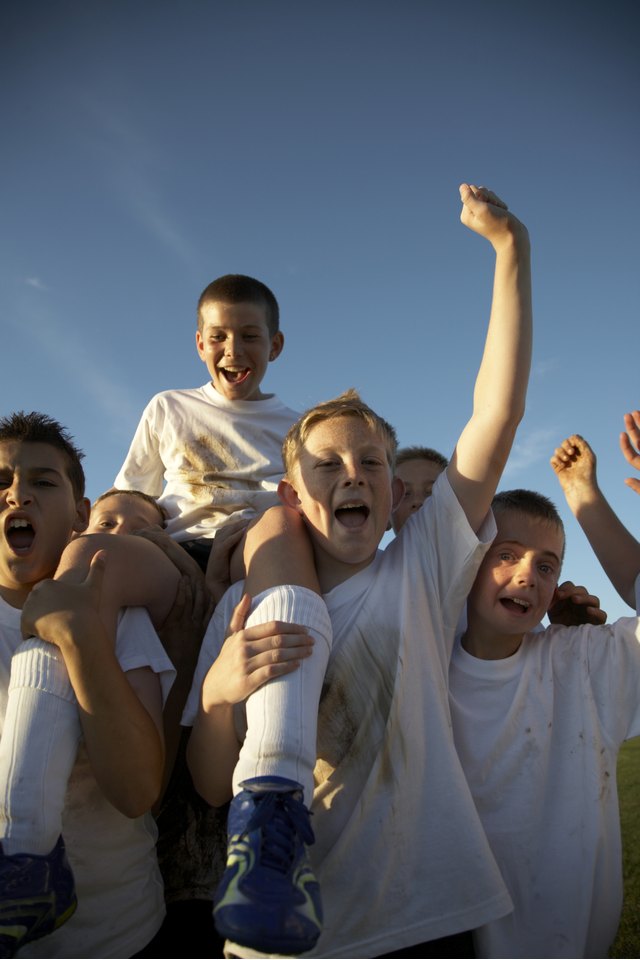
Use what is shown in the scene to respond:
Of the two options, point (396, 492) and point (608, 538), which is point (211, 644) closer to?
point (396, 492)

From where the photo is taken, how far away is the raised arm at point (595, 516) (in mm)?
3072

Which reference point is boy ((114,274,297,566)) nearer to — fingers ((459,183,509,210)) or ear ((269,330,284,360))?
ear ((269,330,284,360))

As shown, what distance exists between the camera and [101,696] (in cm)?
205

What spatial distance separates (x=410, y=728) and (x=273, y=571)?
63cm

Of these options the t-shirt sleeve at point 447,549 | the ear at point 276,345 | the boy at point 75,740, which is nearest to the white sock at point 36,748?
the boy at point 75,740

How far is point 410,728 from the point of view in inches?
86.7

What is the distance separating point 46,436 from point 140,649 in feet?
3.34

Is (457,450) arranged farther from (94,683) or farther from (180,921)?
(180,921)

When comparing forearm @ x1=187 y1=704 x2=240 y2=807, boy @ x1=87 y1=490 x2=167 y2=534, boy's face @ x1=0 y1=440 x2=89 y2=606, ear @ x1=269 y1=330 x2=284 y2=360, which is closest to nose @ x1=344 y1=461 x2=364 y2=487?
forearm @ x1=187 y1=704 x2=240 y2=807

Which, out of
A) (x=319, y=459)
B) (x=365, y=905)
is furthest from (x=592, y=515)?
(x=365, y=905)

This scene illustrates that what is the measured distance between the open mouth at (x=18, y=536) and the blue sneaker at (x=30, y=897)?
1.09 m

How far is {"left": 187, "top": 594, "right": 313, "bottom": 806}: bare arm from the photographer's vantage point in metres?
1.95

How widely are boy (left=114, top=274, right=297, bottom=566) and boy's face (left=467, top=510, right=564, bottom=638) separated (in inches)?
43.1

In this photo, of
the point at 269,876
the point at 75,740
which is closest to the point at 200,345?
the point at 75,740
